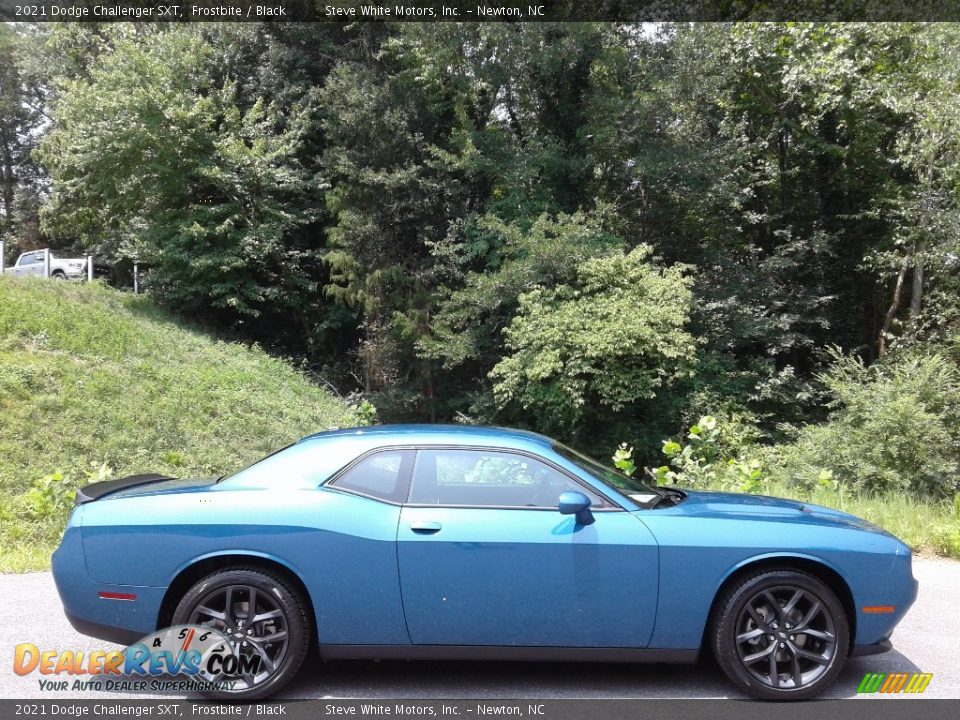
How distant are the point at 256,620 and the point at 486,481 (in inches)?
59.3

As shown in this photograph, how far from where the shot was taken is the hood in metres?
4.28

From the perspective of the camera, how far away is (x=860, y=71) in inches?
656

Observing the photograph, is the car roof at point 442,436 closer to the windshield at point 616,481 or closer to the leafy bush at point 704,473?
the windshield at point 616,481

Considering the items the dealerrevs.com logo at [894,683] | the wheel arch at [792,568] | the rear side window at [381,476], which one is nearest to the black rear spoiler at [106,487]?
the rear side window at [381,476]

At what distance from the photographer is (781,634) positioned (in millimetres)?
4023

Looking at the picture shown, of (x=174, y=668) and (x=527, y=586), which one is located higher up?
(x=527, y=586)

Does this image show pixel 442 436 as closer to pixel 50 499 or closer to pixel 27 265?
pixel 50 499

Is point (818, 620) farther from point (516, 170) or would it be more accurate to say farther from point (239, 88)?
point (239, 88)

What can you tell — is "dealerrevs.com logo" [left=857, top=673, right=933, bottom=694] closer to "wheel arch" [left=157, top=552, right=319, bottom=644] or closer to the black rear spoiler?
"wheel arch" [left=157, top=552, right=319, bottom=644]

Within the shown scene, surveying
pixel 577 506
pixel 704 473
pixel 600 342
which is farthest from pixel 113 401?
pixel 577 506

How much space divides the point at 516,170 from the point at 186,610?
17.1 m

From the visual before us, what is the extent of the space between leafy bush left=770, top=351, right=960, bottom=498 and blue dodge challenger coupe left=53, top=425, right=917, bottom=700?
21.4 feet

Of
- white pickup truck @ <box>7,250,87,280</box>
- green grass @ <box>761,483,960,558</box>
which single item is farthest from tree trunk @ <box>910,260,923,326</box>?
white pickup truck @ <box>7,250,87,280</box>

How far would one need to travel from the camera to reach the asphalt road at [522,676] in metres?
4.10
